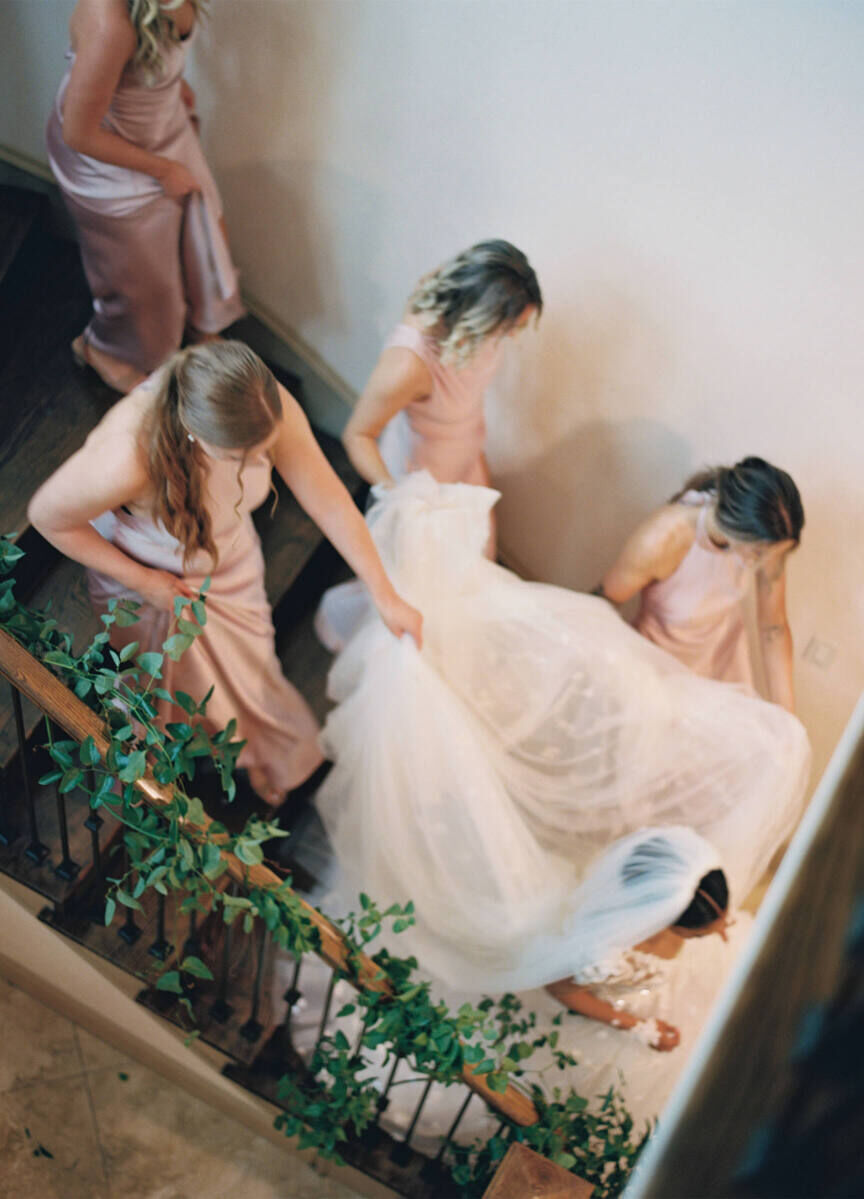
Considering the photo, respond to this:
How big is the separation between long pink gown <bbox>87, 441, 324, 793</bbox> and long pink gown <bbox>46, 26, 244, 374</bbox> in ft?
3.11

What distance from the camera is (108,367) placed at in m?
3.29

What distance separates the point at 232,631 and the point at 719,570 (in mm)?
1563

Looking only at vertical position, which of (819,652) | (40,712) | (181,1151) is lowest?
(181,1151)

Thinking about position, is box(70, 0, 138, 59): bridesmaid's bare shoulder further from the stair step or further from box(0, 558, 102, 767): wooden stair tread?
box(0, 558, 102, 767): wooden stair tread

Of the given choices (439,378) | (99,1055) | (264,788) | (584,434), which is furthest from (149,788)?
(584,434)

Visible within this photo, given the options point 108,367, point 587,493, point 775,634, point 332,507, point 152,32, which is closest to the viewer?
point 152,32

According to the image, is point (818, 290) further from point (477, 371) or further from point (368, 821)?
point (368, 821)

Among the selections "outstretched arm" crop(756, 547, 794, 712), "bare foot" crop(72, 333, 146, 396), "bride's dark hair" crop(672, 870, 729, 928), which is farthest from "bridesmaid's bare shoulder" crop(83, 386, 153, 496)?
"outstretched arm" crop(756, 547, 794, 712)

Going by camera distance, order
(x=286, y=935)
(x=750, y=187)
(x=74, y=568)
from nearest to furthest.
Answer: (x=286, y=935)
(x=750, y=187)
(x=74, y=568)

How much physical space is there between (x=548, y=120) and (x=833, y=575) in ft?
5.79

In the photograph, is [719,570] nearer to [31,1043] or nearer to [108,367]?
[108,367]

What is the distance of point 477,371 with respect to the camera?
9.95 ft

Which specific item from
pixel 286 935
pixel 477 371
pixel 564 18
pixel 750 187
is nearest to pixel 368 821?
pixel 286 935

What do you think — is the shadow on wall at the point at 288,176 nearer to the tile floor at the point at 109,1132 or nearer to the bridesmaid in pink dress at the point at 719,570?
the bridesmaid in pink dress at the point at 719,570
